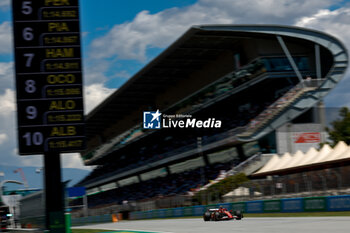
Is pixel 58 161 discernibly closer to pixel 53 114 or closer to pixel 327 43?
pixel 53 114

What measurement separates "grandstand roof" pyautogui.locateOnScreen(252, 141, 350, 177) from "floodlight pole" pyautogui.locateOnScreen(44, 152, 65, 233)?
2165 centimetres

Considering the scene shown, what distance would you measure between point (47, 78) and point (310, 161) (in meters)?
26.0

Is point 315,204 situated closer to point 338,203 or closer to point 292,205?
point 338,203

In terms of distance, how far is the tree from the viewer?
168 ft

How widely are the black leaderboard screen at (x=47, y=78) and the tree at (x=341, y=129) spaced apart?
128 feet

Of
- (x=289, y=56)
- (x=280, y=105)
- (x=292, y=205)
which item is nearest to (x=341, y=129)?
(x=280, y=105)

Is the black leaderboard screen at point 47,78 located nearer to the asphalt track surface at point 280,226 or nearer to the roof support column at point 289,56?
the asphalt track surface at point 280,226

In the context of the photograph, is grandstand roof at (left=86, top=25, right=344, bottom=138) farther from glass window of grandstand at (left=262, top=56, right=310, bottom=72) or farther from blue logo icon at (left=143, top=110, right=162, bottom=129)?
glass window of grandstand at (left=262, top=56, right=310, bottom=72)

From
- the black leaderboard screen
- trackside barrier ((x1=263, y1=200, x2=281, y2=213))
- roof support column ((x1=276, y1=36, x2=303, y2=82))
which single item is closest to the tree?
roof support column ((x1=276, y1=36, x2=303, y2=82))

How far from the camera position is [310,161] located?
37.7m

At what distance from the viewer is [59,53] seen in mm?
15633

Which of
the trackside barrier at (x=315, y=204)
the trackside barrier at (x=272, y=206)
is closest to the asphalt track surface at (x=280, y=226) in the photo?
the trackside barrier at (x=315, y=204)

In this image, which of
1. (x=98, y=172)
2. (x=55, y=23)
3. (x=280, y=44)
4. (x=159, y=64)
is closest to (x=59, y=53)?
(x=55, y=23)

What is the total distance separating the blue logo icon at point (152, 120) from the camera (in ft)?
233
